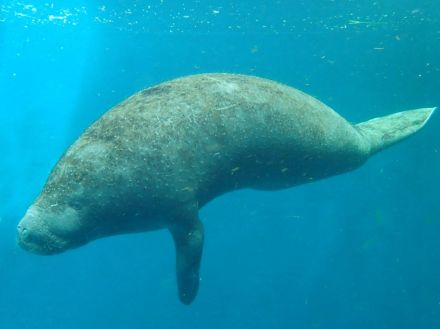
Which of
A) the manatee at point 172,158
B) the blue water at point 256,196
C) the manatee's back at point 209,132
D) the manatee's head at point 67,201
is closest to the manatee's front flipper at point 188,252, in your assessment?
the manatee at point 172,158

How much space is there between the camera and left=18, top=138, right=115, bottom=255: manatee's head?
19.1 feet

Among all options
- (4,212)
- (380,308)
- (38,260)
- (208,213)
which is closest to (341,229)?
(380,308)

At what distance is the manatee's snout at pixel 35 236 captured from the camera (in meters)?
5.80

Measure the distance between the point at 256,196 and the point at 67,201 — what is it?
18212 millimetres

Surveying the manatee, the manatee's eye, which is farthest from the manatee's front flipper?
the manatee's eye

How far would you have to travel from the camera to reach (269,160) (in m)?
7.03

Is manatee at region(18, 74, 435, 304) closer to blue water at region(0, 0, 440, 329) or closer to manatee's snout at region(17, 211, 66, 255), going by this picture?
manatee's snout at region(17, 211, 66, 255)

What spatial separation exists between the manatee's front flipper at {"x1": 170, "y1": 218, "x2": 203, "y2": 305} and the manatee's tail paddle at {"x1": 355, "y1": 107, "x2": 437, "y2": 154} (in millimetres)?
4228

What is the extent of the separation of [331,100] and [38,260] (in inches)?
797

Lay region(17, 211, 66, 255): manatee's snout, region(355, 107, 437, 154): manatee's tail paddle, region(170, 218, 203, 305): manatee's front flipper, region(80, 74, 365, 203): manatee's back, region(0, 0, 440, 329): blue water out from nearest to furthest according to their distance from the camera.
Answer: region(17, 211, 66, 255): manatee's snout, region(80, 74, 365, 203): manatee's back, region(170, 218, 203, 305): manatee's front flipper, region(355, 107, 437, 154): manatee's tail paddle, region(0, 0, 440, 329): blue water

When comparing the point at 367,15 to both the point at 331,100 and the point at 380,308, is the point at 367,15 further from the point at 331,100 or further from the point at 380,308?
the point at 380,308

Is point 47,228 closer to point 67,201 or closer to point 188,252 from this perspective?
point 67,201

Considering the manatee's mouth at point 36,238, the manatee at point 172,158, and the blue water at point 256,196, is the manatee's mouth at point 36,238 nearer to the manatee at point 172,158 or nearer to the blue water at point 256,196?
the manatee at point 172,158

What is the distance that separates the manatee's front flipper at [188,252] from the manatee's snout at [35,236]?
1696 millimetres
